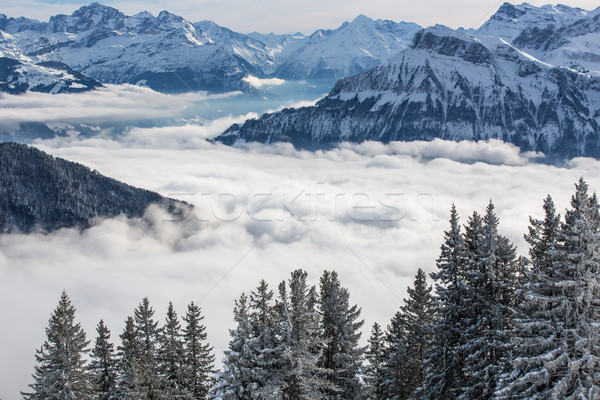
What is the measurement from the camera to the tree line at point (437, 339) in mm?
18219

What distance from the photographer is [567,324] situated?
18.5m

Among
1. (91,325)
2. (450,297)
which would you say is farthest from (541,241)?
(91,325)

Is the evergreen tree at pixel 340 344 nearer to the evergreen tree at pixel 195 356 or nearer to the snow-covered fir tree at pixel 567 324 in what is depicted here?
the evergreen tree at pixel 195 356

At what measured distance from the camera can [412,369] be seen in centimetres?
3784

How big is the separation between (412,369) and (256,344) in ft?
56.0

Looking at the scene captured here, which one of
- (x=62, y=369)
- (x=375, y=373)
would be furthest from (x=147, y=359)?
(x=375, y=373)

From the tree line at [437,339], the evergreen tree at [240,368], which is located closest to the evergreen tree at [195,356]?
the tree line at [437,339]

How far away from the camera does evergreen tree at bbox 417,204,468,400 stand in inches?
1051

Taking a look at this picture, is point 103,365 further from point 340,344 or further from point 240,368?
point 340,344

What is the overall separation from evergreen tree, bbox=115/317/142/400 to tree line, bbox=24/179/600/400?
0.46 feet

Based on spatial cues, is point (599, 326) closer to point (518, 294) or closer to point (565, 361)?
point (565, 361)

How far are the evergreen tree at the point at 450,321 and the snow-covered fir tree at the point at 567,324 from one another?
6.95 meters

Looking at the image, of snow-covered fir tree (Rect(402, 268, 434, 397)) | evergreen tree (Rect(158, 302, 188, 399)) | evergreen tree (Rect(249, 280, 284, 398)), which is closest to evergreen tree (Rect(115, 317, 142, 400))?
evergreen tree (Rect(158, 302, 188, 399))

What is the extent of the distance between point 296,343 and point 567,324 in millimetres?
14158
